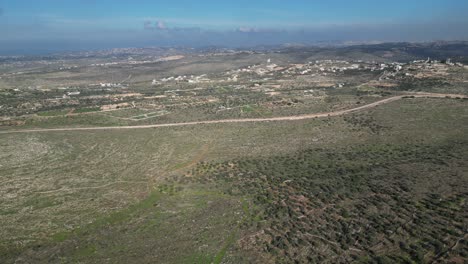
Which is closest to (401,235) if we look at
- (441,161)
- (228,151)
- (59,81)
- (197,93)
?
(441,161)

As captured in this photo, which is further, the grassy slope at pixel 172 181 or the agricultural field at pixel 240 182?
the grassy slope at pixel 172 181

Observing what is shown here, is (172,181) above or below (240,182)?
below

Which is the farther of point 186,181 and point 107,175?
point 107,175

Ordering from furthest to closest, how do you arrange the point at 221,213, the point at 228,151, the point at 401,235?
the point at 228,151 → the point at 221,213 → the point at 401,235

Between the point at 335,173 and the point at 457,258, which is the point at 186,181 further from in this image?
the point at 457,258

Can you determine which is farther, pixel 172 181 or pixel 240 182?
pixel 172 181

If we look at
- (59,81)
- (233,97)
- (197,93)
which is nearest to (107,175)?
(233,97)

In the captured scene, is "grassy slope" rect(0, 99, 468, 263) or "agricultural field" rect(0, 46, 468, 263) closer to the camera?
"agricultural field" rect(0, 46, 468, 263)

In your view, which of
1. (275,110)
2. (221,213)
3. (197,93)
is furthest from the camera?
(197,93)
